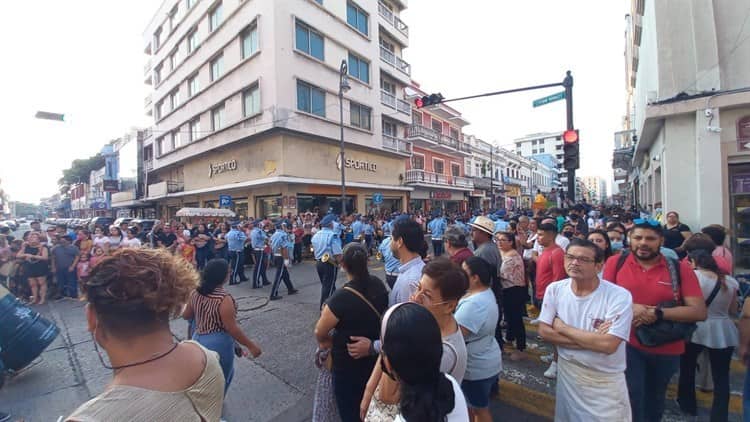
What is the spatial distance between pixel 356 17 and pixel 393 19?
523cm

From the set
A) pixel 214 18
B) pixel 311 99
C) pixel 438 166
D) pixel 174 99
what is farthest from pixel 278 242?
pixel 438 166

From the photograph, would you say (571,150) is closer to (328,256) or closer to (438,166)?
(328,256)

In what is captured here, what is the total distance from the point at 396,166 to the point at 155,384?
24.6 m

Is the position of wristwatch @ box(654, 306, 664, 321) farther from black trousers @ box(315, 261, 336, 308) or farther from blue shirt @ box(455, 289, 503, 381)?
black trousers @ box(315, 261, 336, 308)

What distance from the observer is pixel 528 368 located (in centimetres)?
400

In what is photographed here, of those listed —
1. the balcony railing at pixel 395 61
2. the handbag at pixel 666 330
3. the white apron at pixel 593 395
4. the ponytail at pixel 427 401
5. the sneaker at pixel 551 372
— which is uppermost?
the balcony railing at pixel 395 61

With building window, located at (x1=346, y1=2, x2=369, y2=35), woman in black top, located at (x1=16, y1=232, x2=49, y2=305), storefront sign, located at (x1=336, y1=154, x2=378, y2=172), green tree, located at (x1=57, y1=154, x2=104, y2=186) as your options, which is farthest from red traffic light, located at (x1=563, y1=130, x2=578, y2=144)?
green tree, located at (x1=57, y1=154, x2=104, y2=186)

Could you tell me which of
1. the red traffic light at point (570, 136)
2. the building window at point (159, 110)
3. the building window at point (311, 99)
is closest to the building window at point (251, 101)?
the building window at point (311, 99)

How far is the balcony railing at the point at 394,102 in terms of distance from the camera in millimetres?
23906

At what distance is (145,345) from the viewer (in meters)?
1.25

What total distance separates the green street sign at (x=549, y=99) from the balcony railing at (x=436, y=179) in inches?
726

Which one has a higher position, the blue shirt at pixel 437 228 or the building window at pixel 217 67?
the building window at pixel 217 67

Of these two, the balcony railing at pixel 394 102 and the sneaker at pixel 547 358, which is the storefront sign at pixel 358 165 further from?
the sneaker at pixel 547 358

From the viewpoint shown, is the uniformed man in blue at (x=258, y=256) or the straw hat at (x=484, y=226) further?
the uniformed man in blue at (x=258, y=256)
